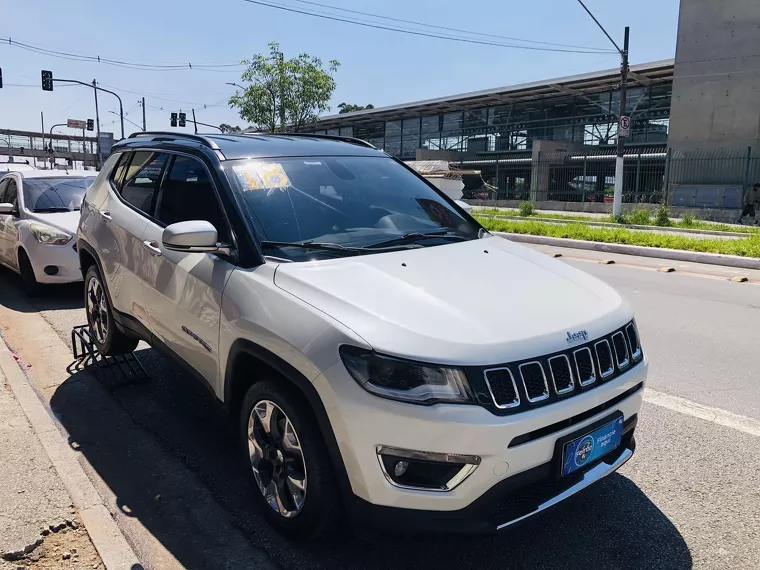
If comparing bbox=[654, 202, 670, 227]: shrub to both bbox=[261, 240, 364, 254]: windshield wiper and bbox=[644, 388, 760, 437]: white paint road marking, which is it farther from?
bbox=[261, 240, 364, 254]: windshield wiper

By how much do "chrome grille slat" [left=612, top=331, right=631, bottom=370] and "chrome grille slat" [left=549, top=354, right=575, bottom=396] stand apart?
382 millimetres

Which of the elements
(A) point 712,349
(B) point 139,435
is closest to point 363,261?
(B) point 139,435

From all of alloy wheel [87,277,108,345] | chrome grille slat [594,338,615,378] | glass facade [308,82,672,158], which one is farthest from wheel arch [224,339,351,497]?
glass facade [308,82,672,158]

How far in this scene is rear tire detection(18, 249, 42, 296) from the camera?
7595 mm

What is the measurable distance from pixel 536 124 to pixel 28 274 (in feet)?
135

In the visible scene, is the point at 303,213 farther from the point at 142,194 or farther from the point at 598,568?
the point at 598,568

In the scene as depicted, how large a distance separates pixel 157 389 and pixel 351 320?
9.56ft

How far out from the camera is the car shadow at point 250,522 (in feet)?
8.73

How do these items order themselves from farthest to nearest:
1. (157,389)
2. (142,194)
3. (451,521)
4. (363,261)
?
(157,389) → (142,194) → (363,261) → (451,521)

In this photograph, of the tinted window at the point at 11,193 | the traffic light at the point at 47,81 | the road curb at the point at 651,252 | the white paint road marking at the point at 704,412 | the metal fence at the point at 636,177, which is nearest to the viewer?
the white paint road marking at the point at 704,412

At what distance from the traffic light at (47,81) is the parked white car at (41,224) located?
95.8ft

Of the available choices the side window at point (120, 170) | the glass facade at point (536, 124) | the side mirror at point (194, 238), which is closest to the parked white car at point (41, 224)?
the side window at point (120, 170)

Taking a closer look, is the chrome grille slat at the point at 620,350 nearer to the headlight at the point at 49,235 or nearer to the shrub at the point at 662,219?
the headlight at the point at 49,235

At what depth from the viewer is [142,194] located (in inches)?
167
